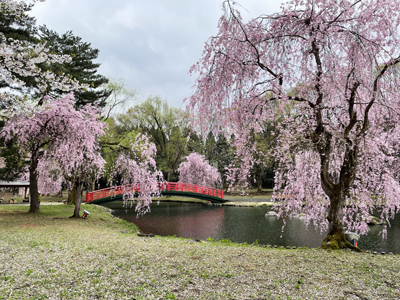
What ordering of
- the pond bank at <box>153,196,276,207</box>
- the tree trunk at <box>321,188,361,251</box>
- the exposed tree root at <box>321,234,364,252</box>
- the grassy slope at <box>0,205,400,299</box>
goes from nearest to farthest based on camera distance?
the grassy slope at <box>0,205,400,299</box> < the exposed tree root at <box>321,234,364,252</box> < the tree trunk at <box>321,188,361,251</box> < the pond bank at <box>153,196,276,207</box>

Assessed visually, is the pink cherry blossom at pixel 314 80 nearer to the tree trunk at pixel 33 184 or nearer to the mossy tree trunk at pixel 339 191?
the mossy tree trunk at pixel 339 191

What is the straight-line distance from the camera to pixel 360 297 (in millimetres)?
3051

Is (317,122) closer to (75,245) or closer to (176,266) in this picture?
(176,266)

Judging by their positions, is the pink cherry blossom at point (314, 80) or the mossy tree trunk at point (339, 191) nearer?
the pink cherry blossom at point (314, 80)

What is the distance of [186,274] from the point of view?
11.9ft

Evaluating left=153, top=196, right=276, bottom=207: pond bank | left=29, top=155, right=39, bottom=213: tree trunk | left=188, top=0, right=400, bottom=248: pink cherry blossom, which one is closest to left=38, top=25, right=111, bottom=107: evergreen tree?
left=29, top=155, right=39, bottom=213: tree trunk

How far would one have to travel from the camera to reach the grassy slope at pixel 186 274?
307cm

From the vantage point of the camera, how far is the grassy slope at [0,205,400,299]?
3.07 m

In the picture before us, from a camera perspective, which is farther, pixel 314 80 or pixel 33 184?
pixel 33 184

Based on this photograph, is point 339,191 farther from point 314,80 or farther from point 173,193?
point 173,193

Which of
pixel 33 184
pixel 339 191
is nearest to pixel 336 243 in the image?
pixel 339 191

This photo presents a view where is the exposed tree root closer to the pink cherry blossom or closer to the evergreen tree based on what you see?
the pink cherry blossom

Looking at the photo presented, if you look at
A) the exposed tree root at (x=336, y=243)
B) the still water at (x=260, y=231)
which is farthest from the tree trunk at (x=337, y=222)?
the still water at (x=260, y=231)

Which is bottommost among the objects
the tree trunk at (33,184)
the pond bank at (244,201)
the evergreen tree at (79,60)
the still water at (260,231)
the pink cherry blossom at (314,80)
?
the pond bank at (244,201)
